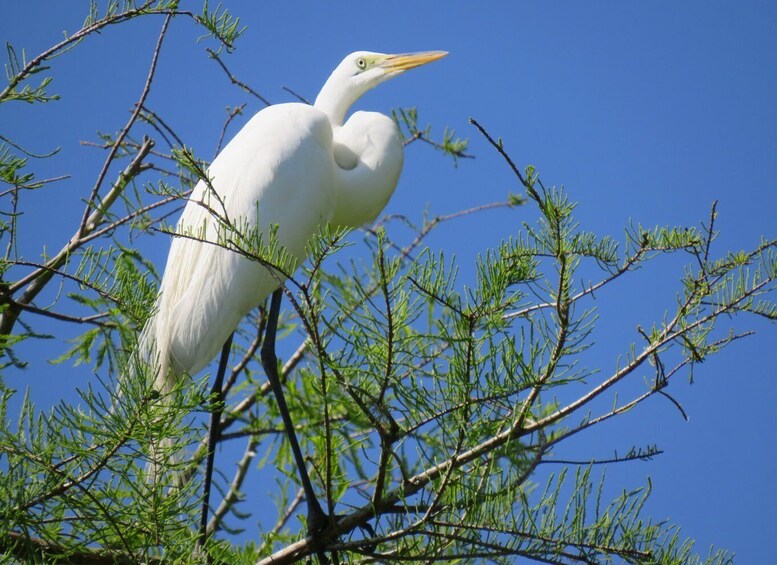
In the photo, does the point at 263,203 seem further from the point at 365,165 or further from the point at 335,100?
the point at 335,100

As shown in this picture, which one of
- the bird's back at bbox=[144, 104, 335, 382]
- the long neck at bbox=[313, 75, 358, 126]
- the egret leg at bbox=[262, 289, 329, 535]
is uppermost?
the long neck at bbox=[313, 75, 358, 126]

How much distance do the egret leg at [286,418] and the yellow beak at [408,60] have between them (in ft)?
2.40

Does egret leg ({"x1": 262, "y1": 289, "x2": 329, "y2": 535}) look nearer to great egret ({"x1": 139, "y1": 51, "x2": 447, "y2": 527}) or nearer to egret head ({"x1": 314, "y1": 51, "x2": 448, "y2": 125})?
great egret ({"x1": 139, "y1": 51, "x2": 447, "y2": 527})

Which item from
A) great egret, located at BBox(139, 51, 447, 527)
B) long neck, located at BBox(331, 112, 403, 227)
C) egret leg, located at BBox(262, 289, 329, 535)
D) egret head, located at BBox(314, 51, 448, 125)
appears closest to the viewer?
egret leg, located at BBox(262, 289, 329, 535)

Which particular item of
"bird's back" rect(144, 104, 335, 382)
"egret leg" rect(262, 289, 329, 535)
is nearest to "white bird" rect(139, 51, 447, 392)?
"bird's back" rect(144, 104, 335, 382)

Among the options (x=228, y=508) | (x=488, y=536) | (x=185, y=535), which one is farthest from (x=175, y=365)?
(x=488, y=536)

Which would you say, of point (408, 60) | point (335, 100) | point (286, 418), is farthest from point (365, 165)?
point (286, 418)

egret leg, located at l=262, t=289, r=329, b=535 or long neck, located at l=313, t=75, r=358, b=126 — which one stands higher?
long neck, located at l=313, t=75, r=358, b=126

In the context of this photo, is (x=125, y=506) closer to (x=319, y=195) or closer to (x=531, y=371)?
(x=531, y=371)

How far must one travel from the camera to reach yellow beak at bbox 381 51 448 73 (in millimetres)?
2645

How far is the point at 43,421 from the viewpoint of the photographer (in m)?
1.24

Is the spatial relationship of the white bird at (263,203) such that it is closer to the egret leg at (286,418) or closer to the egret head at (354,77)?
the egret head at (354,77)

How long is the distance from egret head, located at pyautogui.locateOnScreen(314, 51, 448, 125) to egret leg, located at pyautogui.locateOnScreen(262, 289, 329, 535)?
0.58 meters

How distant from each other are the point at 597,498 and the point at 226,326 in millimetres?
1183
